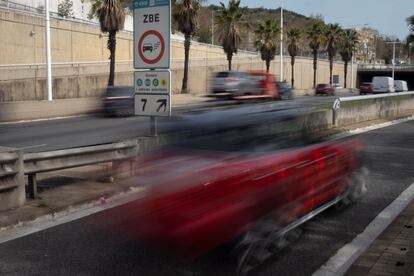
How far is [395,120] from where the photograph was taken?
23000 mm

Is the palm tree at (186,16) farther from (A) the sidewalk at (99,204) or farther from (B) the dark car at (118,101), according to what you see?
(A) the sidewalk at (99,204)

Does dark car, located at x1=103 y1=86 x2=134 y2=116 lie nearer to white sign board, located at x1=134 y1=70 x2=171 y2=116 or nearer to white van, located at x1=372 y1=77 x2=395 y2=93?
white sign board, located at x1=134 y1=70 x2=171 y2=116

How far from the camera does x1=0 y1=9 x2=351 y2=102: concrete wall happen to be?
3700 cm

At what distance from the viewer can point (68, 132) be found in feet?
62.1

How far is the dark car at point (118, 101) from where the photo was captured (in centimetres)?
2516

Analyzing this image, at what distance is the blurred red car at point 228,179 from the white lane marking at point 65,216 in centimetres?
65

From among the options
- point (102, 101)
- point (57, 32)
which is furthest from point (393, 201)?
point (57, 32)

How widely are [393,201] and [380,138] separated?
8649 mm

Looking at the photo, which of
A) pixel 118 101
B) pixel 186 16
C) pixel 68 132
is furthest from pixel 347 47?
pixel 68 132

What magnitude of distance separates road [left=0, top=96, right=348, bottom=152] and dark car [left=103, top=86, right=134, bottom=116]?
29.0 inches

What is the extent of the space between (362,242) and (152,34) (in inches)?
200

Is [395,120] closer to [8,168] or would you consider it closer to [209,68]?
[8,168]

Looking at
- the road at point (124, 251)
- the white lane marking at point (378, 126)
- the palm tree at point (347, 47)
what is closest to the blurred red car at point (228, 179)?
the road at point (124, 251)

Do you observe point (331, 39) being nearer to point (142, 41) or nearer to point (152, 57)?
point (142, 41)
